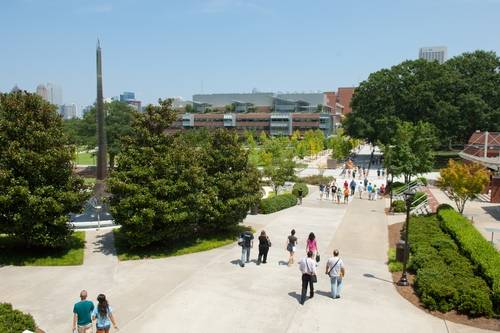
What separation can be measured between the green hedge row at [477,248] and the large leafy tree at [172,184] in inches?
343

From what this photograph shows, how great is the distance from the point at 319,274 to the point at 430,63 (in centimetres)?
5520

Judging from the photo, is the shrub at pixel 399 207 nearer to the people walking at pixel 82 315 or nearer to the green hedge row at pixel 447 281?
the green hedge row at pixel 447 281

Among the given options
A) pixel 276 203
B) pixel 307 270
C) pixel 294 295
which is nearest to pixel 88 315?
pixel 307 270

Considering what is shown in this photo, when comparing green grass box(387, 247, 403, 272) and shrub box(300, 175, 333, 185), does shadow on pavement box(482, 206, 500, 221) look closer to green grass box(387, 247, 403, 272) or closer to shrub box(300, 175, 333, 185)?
green grass box(387, 247, 403, 272)

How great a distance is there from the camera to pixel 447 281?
13.0 metres

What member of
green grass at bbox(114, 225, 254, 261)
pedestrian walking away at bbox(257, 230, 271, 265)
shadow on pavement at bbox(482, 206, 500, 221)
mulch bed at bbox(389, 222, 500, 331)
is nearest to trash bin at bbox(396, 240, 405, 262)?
mulch bed at bbox(389, 222, 500, 331)

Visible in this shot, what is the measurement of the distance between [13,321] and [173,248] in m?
8.92

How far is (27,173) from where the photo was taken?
1648 cm

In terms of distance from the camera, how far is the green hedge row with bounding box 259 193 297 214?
26894 mm

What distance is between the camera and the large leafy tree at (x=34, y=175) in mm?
16062

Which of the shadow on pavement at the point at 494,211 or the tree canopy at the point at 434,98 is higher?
the tree canopy at the point at 434,98

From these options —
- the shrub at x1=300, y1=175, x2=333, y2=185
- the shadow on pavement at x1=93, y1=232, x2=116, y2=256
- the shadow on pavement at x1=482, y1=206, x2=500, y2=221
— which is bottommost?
the shadow on pavement at x1=93, y1=232, x2=116, y2=256

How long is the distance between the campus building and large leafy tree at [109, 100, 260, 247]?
79.9 meters

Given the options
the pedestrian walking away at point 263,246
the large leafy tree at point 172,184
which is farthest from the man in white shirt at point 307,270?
the large leafy tree at point 172,184
